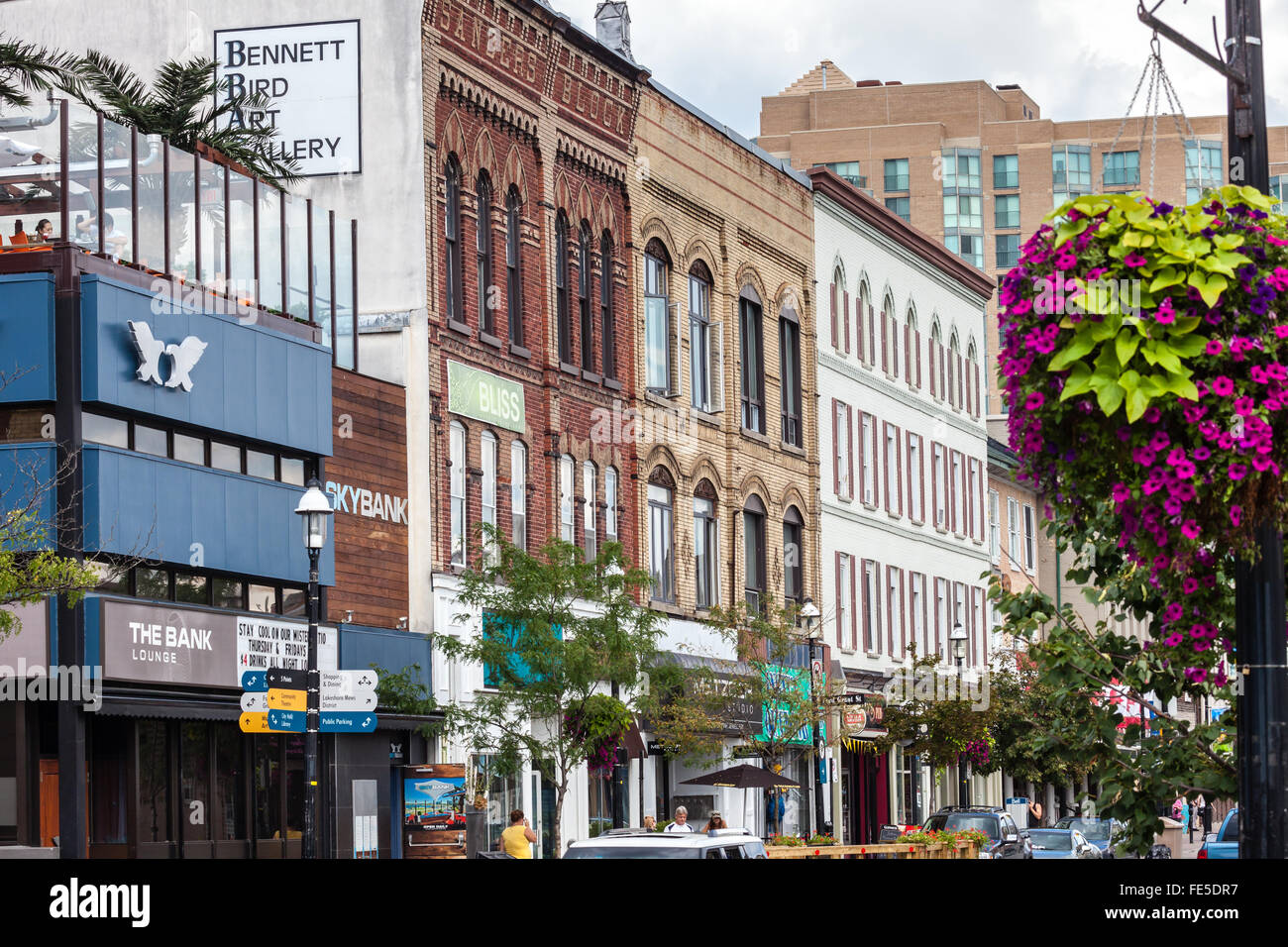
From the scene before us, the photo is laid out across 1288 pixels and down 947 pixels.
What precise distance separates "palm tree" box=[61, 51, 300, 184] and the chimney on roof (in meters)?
11.1

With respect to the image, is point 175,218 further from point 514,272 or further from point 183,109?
point 514,272

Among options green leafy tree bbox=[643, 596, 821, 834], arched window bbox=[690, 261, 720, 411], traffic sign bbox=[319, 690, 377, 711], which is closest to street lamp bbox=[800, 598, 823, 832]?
green leafy tree bbox=[643, 596, 821, 834]

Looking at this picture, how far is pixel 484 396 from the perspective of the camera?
122ft

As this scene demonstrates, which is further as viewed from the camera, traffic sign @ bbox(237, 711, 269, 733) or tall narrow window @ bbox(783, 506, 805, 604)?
tall narrow window @ bbox(783, 506, 805, 604)

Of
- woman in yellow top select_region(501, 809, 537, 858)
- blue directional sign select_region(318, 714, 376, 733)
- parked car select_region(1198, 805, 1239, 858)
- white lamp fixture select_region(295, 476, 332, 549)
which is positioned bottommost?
woman in yellow top select_region(501, 809, 537, 858)

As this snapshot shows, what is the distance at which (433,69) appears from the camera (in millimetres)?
35969

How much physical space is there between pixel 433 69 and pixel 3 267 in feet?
37.1

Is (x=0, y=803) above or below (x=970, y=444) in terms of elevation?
below

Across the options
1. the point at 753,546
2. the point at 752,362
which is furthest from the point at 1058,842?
the point at 752,362

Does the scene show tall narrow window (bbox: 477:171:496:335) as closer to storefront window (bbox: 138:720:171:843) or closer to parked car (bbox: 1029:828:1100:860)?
storefront window (bbox: 138:720:171:843)

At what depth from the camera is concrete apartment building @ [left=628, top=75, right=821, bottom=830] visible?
1756 inches

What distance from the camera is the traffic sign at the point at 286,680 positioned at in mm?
23109

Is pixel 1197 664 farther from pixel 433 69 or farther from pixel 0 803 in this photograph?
pixel 433 69
